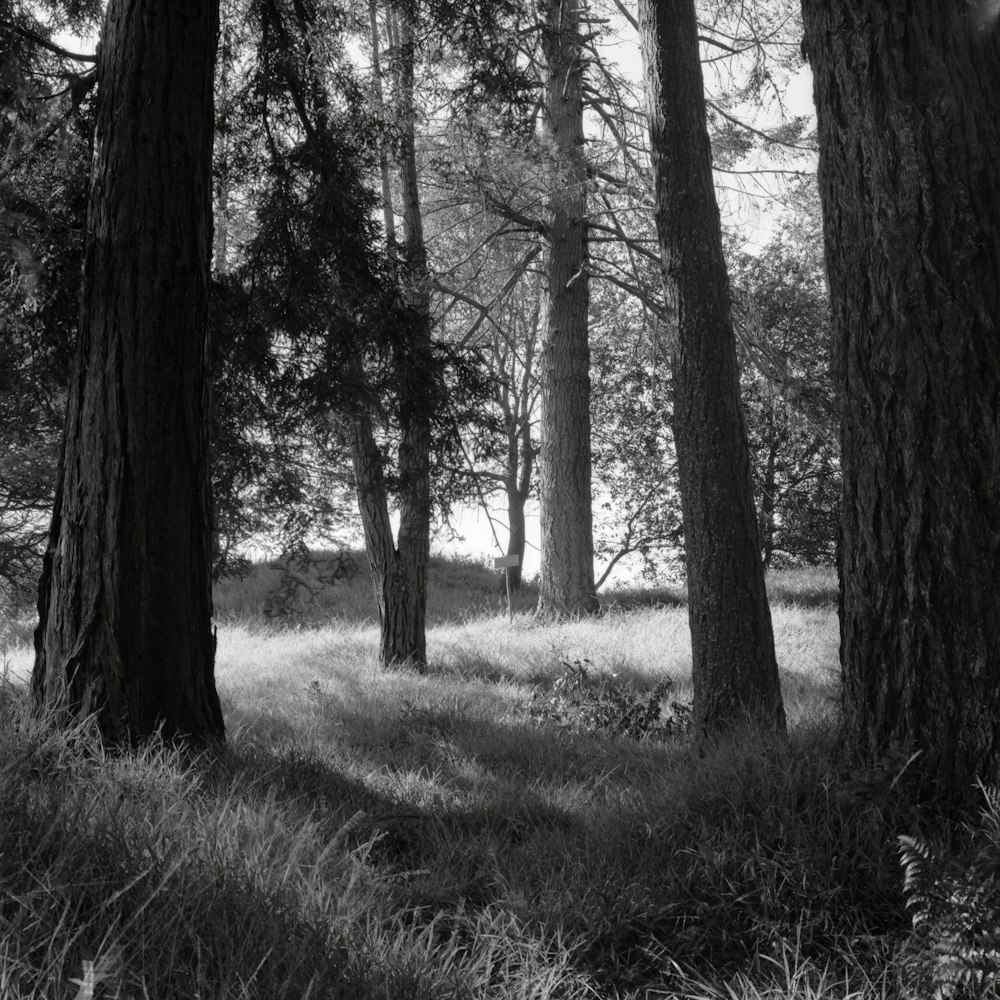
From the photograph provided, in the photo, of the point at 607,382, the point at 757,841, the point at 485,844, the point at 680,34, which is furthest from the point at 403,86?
the point at 607,382

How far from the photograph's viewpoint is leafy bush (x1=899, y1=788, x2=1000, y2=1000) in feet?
9.76

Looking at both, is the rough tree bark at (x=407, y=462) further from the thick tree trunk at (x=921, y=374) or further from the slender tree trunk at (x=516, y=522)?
the slender tree trunk at (x=516, y=522)

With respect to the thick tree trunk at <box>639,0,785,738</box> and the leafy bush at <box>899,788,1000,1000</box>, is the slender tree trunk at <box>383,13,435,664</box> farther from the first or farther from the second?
the leafy bush at <box>899,788,1000,1000</box>

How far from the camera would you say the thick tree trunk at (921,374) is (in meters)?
3.88

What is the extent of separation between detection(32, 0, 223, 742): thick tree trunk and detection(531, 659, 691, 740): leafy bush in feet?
11.4

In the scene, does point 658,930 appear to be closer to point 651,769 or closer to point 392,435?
point 651,769

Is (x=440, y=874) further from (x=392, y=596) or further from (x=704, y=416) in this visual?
(x=392, y=596)

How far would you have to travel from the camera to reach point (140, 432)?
5.02 m

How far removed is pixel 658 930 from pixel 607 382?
1734 centimetres

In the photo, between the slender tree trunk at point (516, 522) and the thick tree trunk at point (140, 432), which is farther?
the slender tree trunk at point (516, 522)

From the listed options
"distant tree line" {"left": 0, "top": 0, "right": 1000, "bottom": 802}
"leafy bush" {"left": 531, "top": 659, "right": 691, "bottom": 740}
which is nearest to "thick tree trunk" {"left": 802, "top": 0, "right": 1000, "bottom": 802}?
"distant tree line" {"left": 0, "top": 0, "right": 1000, "bottom": 802}

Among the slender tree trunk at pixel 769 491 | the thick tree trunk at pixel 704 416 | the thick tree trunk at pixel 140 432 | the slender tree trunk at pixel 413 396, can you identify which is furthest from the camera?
the slender tree trunk at pixel 769 491

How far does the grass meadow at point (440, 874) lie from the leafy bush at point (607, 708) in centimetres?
129

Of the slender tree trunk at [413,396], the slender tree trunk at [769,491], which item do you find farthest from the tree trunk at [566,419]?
the slender tree trunk at [769,491]
